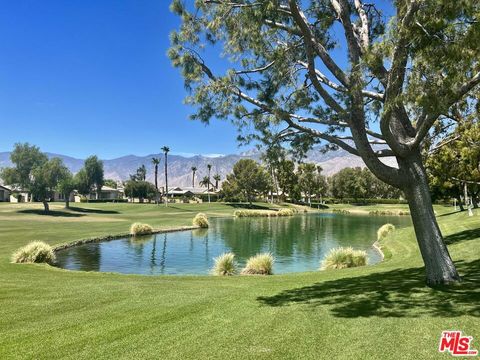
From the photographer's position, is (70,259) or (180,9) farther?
(70,259)

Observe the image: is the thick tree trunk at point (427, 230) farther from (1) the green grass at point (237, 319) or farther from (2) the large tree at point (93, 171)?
(2) the large tree at point (93, 171)

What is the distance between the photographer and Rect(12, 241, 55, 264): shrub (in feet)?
67.1

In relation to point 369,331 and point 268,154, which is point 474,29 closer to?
point 369,331

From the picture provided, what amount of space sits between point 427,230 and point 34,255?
18.2 meters

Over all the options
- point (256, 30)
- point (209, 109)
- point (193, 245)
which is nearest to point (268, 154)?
point (209, 109)

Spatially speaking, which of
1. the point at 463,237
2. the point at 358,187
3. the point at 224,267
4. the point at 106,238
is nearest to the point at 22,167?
the point at 106,238

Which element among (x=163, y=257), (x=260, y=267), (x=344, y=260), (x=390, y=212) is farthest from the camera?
(x=390, y=212)

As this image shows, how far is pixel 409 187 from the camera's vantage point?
35.1ft

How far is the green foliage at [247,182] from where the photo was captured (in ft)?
353

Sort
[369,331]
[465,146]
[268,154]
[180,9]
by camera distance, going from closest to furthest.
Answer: [369,331] < [180,9] < [268,154] < [465,146]

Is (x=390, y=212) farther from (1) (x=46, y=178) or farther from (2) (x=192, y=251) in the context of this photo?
(1) (x=46, y=178)

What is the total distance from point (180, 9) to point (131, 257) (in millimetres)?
19541

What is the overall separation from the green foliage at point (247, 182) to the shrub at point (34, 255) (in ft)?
278

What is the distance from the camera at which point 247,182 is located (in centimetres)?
10850
